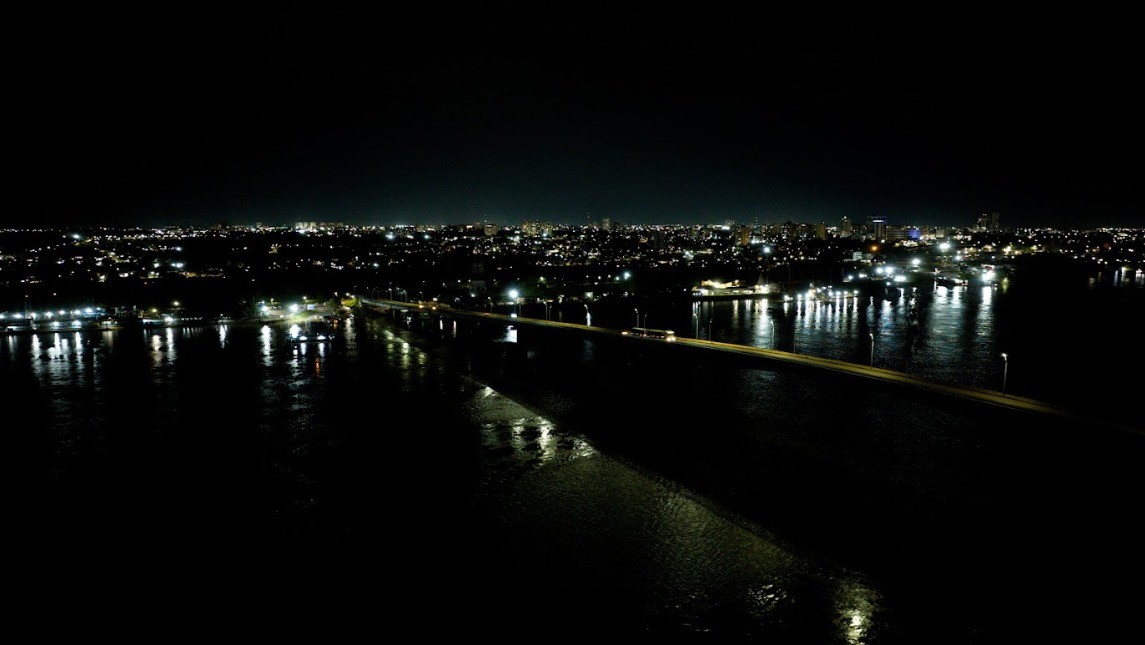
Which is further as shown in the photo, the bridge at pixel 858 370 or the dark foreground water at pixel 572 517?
the bridge at pixel 858 370

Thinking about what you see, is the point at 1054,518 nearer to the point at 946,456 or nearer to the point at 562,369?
the point at 946,456

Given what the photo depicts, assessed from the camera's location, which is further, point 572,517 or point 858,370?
point 858,370

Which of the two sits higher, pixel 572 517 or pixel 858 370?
pixel 858 370

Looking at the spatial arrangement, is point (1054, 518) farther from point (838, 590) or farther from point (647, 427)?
point (647, 427)

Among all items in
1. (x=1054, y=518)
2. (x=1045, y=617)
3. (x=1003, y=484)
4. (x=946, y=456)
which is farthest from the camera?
(x=946, y=456)

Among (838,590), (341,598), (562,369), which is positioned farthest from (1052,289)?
(341,598)

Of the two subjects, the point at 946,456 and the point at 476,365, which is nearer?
the point at 946,456

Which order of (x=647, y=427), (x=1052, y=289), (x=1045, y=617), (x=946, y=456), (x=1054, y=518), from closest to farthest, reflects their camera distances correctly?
(x=1045, y=617)
(x=1054, y=518)
(x=946, y=456)
(x=647, y=427)
(x=1052, y=289)

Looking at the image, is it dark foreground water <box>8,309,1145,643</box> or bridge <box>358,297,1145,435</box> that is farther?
bridge <box>358,297,1145,435</box>
